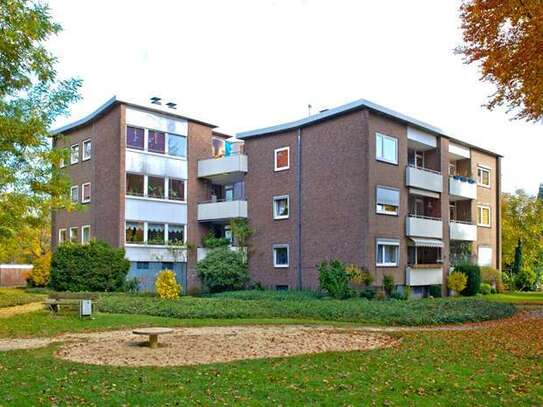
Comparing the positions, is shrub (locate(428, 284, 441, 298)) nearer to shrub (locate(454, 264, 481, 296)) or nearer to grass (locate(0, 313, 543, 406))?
shrub (locate(454, 264, 481, 296))

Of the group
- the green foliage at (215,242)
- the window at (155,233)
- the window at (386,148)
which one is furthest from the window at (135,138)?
the window at (386,148)

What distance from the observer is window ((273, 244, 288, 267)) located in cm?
3297

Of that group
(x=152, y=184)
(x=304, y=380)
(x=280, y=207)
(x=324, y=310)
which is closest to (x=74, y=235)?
(x=152, y=184)

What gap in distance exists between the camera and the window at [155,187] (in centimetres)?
3509

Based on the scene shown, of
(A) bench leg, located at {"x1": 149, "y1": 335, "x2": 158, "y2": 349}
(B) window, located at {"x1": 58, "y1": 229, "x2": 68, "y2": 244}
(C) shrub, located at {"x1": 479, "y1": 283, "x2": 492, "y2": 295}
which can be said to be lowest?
(C) shrub, located at {"x1": 479, "y1": 283, "x2": 492, "y2": 295}

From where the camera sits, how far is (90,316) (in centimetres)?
1906

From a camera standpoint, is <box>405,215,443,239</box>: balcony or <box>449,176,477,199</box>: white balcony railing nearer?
<box>405,215,443,239</box>: balcony

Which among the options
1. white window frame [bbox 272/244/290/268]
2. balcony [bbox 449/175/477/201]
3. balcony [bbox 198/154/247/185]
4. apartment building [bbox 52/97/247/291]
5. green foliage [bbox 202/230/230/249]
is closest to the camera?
white window frame [bbox 272/244/290/268]

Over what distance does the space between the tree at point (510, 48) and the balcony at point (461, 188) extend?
17.5 m

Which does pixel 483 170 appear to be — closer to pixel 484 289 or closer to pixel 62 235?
pixel 484 289

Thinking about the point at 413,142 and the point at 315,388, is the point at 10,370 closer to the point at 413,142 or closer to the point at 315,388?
the point at 315,388

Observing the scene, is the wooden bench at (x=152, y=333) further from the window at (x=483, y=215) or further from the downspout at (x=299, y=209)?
the window at (x=483, y=215)

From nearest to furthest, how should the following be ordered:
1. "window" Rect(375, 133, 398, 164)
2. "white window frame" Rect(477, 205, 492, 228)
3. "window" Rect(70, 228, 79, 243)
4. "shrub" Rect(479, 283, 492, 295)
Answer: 1. "window" Rect(375, 133, 398, 164)
2. "shrub" Rect(479, 283, 492, 295)
3. "window" Rect(70, 228, 79, 243)
4. "white window frame" Rect(477, 205, 492, 228)

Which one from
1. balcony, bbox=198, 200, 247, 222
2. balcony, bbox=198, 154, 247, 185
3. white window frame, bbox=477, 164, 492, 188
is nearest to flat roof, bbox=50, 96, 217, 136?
balcony, bbox=198, 154, 247, 185
